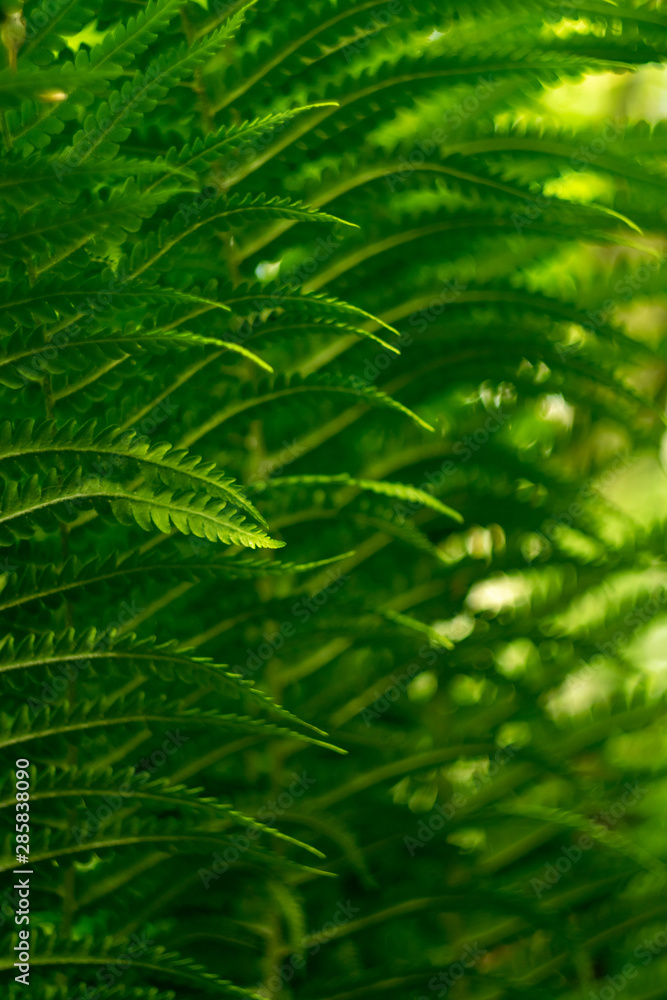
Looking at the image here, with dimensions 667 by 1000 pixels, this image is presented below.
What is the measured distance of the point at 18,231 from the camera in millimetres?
536

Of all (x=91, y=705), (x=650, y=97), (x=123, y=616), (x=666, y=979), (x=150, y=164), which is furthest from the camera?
(x=650, y=97)

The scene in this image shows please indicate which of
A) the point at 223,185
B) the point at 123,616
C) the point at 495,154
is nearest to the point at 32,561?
the point at 123,616

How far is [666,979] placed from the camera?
3.13ft

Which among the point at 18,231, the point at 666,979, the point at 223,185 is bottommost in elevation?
the point at 666,979

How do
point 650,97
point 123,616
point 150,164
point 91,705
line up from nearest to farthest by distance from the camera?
point 150,164 < point 91,705 < point 123,616 < point 650,97

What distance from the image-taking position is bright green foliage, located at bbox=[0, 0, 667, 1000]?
1.83 ft

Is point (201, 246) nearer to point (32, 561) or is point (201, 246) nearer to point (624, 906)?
point (32, 561)

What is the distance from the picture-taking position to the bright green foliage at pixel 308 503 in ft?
1.83

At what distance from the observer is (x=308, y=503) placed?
82 cm

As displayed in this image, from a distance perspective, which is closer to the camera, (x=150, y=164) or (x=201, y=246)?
(x=150, y=164)

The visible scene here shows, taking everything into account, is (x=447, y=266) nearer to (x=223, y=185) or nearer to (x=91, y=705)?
(x=223, y=185)

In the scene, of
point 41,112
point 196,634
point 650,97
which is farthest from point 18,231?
point 650,97

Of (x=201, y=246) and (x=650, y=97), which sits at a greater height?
(x=650, y=97)

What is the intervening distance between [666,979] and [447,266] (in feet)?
2.82
